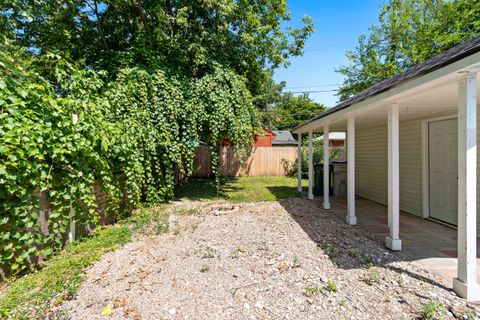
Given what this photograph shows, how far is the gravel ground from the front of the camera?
87.3 inches

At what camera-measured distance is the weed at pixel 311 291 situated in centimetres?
245

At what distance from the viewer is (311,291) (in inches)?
97.9

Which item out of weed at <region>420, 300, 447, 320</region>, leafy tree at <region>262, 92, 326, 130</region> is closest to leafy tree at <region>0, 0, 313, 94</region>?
weed at <region>420, 300, 447, 320</region>

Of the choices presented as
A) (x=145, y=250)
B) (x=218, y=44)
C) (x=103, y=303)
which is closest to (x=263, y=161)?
(x=218, y=44)

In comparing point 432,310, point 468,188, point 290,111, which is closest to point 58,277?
point 432,310

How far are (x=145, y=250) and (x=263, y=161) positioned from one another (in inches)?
427

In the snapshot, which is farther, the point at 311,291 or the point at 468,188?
the point at 311,291

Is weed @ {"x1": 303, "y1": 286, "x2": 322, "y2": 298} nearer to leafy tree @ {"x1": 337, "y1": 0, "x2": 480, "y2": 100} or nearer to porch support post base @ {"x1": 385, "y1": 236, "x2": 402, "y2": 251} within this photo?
porch support post base @ {"x1": 385, "y1": 236, "x2": 402, "y2": 251}

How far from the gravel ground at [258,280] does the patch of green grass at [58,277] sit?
151 millimetres

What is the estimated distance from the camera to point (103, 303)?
7.73ft

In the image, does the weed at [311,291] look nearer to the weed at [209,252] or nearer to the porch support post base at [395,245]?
the weed at [209,252]

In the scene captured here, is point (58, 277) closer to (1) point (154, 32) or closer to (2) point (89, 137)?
(2) point (89, 137)

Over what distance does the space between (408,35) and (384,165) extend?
1380 cm

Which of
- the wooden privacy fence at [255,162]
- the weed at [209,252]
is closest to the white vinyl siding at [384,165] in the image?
the weed at [209,252]
